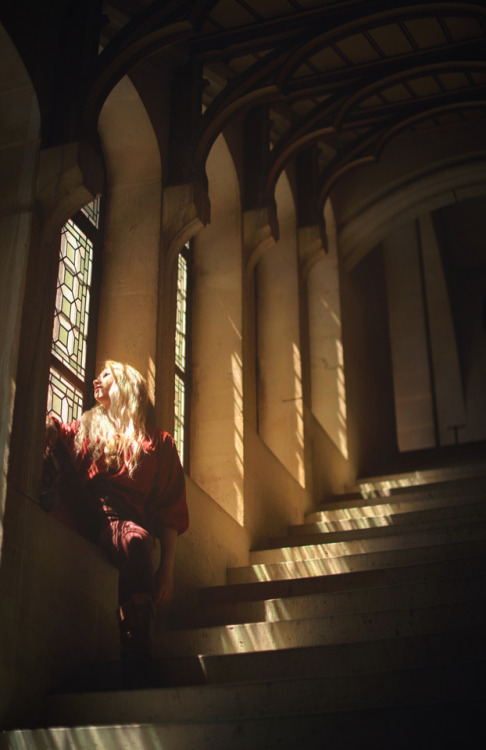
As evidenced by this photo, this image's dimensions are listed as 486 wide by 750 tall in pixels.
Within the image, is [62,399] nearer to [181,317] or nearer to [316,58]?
[181,317]

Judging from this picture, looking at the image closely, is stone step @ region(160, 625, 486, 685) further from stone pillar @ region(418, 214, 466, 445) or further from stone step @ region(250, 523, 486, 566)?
stone pillar @ region(418, 214, 466, 445)

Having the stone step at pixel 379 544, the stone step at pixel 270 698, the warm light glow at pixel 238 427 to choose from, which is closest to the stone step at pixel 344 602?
the stone step at pixel 379 544

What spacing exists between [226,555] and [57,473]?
240cm

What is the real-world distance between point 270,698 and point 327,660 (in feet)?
1.54

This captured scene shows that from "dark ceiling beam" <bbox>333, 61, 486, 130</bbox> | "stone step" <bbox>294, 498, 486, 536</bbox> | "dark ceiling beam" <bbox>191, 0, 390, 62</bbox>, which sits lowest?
"stone step" <bbox>294, 498, 486, 536</bbox>

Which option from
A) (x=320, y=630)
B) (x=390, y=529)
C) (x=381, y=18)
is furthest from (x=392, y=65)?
(x=320, y=630)

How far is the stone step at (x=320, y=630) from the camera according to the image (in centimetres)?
519

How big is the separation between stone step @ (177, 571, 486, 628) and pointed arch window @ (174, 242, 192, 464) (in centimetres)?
209

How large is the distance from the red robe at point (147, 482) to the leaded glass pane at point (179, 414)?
2.32 m

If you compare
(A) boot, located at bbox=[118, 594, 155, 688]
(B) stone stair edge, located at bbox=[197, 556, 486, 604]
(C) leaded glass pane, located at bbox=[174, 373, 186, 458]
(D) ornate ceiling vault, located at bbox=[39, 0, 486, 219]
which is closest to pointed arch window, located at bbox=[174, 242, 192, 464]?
(C) leaded glass pane, located at bbox=[174, 373, 186, 458]

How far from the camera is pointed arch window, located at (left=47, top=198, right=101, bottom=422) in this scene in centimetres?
702

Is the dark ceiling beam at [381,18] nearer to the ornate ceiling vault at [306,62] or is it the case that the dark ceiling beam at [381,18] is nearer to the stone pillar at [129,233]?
the ornate ceiling vault at [306,62]

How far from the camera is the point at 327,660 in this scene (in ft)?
16.2

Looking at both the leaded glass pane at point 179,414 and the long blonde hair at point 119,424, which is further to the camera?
the leaded glass pane at point 179,414
